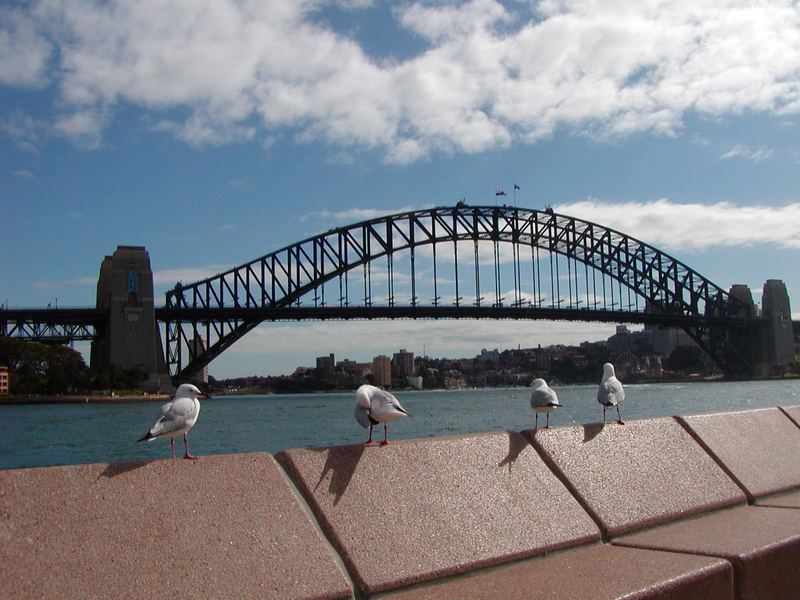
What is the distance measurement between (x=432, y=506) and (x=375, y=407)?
758 millimetres

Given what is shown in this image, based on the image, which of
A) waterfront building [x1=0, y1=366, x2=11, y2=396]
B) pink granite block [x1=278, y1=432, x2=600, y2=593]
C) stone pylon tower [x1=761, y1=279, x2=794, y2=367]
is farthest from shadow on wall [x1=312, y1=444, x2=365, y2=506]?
stone pylon tower [x1=761, y1=279, x2=794, y2=367]

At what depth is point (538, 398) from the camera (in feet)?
16.0

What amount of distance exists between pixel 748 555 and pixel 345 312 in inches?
2482

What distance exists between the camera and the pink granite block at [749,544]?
8.10 ft

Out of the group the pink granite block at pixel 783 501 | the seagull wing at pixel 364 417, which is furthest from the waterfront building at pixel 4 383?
the pink granite block at pixel 783 501

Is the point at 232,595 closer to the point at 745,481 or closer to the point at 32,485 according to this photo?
the point at 32,485

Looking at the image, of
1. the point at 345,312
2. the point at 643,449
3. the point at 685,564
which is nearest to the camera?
the point at 685,564

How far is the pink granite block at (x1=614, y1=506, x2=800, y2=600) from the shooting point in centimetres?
247

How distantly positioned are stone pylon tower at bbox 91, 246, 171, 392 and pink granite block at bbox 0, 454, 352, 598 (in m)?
66.1

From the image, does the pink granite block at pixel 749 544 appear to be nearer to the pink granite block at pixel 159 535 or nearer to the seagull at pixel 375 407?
the seagull at pixel 375 407

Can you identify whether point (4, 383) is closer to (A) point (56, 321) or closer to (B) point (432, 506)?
(A) point (56, 321)

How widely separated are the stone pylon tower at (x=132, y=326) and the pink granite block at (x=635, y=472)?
6531cm

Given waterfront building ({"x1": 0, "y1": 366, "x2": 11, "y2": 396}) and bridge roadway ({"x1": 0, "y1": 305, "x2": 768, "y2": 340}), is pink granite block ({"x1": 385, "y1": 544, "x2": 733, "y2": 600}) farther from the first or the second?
waterfront building ({"x1": 0, "y1": 366, "x2": 11, "y2": 396})

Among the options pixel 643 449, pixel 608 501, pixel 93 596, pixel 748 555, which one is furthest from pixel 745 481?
pixel 93 596
